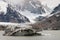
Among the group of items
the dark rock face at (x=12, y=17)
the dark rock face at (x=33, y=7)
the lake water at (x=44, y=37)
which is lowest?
the lake water at (x=44, y=37)

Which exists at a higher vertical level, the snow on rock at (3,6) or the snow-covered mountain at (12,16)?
the snow on rock at (3,6)

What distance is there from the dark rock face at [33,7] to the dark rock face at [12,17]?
45cm

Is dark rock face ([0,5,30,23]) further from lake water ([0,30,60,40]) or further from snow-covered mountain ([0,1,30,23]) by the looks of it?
lake water ([0,30,60,40])

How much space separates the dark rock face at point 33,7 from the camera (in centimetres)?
1028

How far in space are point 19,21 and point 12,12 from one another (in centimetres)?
62

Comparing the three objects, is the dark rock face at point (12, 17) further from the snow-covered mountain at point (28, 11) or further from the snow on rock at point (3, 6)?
the snow on rock at point (3, 6)

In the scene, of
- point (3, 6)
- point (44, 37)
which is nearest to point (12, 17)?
point (3, 6)

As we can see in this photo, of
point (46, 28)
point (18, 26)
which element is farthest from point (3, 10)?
point (46, 28)

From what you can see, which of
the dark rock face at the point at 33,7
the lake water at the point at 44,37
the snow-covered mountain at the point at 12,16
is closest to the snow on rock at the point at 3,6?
the snow-covered mountain at the point at 12,16

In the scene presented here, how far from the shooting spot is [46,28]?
10.0 meters

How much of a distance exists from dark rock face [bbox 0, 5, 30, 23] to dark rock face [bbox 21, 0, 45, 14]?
452 millimetres

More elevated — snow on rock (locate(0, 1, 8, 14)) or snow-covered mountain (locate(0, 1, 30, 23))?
snow on rock (locate(0, 1, 8, 14))

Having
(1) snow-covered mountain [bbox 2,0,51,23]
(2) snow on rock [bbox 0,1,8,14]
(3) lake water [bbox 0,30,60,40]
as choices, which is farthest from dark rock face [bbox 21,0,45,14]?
(3) lake water [bbox 0,30,60,40]

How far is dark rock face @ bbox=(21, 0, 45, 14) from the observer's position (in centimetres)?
1028
